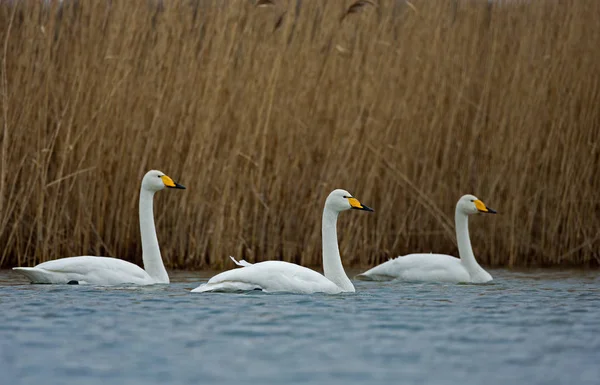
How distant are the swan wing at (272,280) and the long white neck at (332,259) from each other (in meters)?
0.30

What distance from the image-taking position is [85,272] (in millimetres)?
8094

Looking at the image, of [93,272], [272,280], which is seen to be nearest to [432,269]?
[272,280]

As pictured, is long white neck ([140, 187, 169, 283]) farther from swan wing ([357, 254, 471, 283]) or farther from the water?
swan wing ([357, 254, 471, 283])

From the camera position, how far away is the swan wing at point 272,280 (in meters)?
7.48

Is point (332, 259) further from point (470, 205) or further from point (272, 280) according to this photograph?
point (470, 205)

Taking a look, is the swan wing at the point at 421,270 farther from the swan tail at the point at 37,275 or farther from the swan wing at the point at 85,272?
the swan tail at the point at 37,275

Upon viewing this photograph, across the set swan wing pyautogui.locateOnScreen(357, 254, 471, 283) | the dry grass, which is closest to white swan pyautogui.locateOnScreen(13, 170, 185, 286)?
the dry grass

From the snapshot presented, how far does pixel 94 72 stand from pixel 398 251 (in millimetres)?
3233

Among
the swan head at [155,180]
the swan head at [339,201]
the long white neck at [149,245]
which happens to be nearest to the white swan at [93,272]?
the long white neck at [149,245]

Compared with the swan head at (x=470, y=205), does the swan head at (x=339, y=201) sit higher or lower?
lower

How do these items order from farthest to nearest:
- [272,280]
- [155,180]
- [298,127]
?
[298,127] → [155,180] → [272,280]

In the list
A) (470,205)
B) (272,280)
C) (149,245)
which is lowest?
(272,280)

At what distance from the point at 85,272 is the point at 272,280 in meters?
1.42

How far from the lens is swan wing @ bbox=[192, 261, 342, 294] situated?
7480 millimetres
